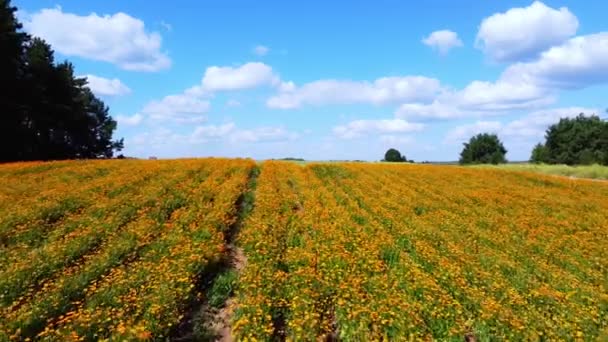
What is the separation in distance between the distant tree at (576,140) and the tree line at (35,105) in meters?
94.1

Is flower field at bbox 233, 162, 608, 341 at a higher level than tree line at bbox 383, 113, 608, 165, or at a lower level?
lower

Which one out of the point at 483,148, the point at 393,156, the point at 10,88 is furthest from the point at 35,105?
the point at 483,148

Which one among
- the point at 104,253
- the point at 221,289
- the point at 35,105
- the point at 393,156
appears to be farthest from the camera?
the point at 393,156

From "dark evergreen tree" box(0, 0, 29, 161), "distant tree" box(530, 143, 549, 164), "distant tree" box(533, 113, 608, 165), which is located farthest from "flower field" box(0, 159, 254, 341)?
"distant tree" box(530, 143, 549, 164)

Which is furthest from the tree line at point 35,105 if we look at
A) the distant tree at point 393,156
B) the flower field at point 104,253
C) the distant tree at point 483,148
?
the distant tree at point 483,148

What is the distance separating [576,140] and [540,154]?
28.7ft

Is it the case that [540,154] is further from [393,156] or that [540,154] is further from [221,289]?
[221,289]

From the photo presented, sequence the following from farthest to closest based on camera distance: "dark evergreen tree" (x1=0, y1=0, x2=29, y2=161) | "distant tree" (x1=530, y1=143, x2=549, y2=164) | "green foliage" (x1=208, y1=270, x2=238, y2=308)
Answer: "distant tree" (x1=530, y1=143, x2=549, y2=164)
"dark evergreen tree" (x1=0, y1=0, x2=29, y2=161)
"green foliage" (x1=208, y1=270, x2=238, y2=308)

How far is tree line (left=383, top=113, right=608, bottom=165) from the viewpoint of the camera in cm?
9438

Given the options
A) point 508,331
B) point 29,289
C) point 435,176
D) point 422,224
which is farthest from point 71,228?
point 435,176

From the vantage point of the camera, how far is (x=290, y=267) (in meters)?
11.2

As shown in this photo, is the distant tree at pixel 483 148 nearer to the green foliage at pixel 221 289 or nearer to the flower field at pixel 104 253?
the flower field at pixel 104 253

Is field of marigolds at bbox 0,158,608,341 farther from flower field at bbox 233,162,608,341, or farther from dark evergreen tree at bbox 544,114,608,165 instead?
dark evergreen tree at bbox 544,114,608,165

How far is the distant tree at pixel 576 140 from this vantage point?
9488 cm
